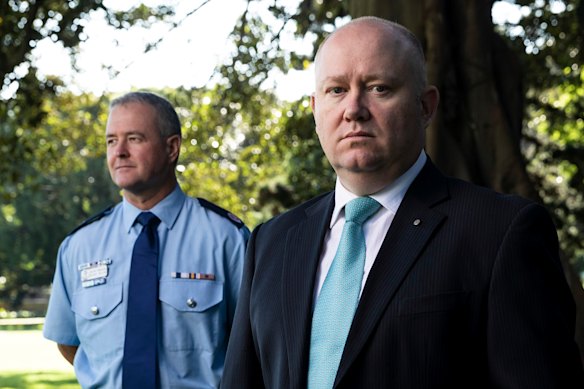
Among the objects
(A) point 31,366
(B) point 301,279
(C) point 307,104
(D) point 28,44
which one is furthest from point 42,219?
(B) point 301,279

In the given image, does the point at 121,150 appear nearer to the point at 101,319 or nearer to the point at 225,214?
the point at 225,214

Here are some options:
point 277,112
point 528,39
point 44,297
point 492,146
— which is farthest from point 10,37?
point 44,297

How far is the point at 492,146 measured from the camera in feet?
24.7

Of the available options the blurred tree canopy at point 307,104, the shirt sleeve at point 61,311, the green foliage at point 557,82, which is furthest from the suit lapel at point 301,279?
the green foliage at point 557,82

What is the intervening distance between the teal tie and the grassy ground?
41.7 feet

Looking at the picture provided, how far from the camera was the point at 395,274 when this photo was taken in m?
2.45

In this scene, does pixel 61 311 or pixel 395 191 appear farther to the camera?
pixel 61 311

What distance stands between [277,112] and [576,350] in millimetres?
12339

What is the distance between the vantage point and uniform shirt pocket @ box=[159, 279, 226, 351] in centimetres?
424

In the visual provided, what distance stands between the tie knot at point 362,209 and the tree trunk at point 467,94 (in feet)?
15.7

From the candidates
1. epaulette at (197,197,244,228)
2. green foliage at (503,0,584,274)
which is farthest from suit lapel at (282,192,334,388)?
green foliage at (503,0,584,274)

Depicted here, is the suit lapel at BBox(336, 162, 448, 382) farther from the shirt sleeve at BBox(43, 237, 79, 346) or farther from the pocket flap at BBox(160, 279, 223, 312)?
the shirt sleeve at BBox(43, 237, 79, 346)

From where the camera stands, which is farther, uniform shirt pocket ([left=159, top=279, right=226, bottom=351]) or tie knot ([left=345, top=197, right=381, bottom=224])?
uniform shirt pocket ([left=159, top=279, right=226, bottom=351])

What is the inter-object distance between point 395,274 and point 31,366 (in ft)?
74.6
